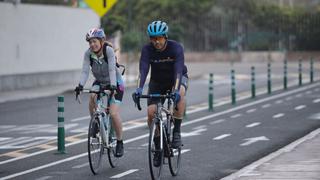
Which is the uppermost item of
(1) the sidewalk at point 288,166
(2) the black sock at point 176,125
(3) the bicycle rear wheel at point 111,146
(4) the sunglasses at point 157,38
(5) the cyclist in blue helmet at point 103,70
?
(4) the sunglasses at point 157,38

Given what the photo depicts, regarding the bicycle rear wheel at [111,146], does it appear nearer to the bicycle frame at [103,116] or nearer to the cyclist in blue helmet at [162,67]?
the bicycle frame at [103,116]

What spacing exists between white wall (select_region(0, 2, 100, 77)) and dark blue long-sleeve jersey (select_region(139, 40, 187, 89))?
76.8ft

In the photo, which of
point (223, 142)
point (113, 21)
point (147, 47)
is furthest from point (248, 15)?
point (147, 47)

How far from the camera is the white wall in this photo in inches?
1403

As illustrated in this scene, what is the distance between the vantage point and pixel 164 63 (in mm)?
12141

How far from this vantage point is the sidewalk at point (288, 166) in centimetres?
1166

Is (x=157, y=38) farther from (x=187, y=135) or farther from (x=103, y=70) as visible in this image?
(x=187, y=135)

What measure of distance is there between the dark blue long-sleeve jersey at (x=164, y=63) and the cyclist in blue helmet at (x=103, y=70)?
0.85 m

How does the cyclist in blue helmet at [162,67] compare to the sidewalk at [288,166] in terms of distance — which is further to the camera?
the cyclist in blue helmet at [162,67]

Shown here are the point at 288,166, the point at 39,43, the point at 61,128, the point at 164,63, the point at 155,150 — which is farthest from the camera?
the point at 39,43

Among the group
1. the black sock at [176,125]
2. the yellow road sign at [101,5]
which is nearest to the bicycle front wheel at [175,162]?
the black sock at [176,125]

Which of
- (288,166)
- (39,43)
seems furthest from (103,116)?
(39,43)

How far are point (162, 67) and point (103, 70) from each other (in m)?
1.32

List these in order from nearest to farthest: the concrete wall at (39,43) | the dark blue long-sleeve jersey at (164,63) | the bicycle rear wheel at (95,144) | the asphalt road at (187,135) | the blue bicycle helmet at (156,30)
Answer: the blue bicycle helmet at (156,30)
the dark blue long-sleeve jersey at (164,63)
the bicycle rear wheel at (95,144)
the asphalt road at (187,135)
the concrete wall at (39,43)
